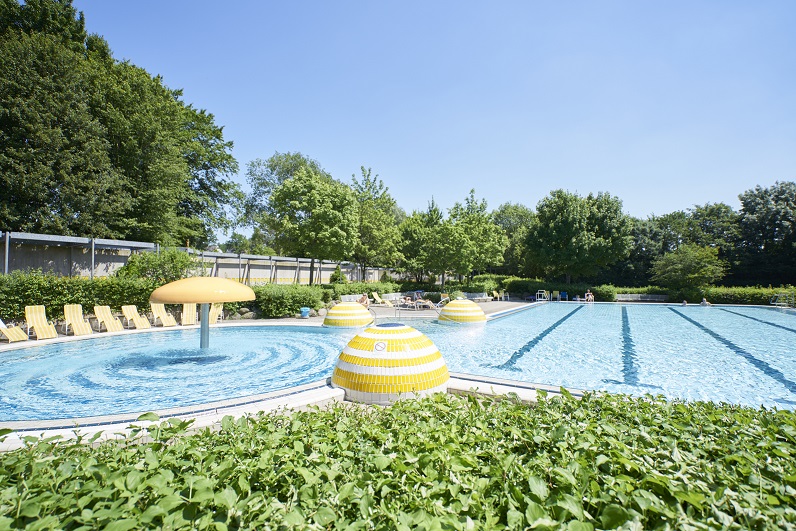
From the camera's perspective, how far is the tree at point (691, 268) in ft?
98.7

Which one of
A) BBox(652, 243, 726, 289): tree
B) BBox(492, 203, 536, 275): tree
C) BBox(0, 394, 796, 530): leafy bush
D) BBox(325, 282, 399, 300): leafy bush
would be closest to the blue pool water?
BBox(0, 394, 796, 530): leafy bush

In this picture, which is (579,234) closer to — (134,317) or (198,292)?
(198,292)

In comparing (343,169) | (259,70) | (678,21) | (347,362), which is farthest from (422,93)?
(343,169)

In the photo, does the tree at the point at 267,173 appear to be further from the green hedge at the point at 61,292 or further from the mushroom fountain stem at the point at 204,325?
the mushroom fountain stem at the point at 204,325

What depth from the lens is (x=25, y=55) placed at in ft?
64.1

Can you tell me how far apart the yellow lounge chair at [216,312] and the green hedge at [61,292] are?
2.40 m

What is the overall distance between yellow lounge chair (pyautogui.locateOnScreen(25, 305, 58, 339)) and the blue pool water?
0.87m

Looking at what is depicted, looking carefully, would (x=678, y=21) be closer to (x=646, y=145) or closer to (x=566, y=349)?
(x=646, y=145)

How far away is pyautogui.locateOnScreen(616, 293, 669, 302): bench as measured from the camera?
32.1 meters

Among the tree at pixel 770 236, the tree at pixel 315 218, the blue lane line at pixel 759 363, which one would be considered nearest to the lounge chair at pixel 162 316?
the tree at pixel 315 218

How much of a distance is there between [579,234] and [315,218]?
77.8 feet

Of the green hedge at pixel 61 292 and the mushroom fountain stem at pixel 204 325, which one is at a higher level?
the green hedge at pixel 61 292

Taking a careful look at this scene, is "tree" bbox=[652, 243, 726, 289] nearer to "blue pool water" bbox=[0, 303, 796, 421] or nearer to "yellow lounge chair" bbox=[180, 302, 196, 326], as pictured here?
"blue pool water" bbox=[0, 303, 796, 421]

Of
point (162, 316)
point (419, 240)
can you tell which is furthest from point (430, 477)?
point (419, 240)
